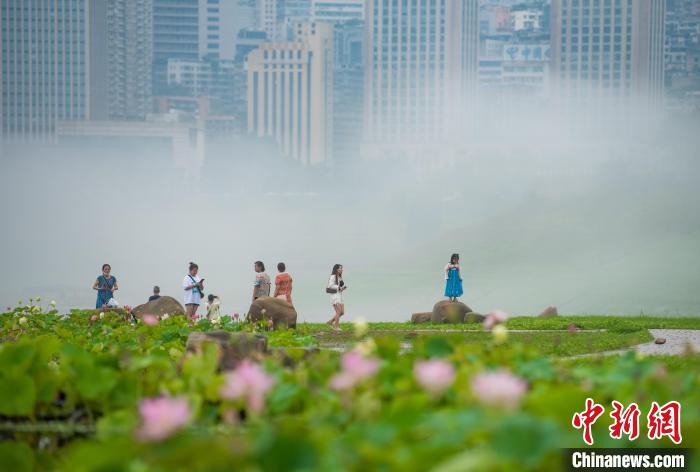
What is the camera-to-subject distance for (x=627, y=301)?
7912 cm

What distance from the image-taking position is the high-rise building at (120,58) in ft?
504

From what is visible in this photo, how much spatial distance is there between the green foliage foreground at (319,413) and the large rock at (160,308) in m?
12.6

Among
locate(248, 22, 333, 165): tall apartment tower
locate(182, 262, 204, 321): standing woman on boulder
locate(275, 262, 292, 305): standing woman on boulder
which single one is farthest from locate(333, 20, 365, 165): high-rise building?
locate(275, 262, 292, 305): standing woman on boulder

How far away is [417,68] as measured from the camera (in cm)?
17175

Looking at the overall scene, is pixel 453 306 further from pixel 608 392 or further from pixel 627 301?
pixel 627 301

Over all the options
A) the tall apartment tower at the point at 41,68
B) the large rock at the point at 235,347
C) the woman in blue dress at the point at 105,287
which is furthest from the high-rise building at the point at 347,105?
the large rock at the point at 235,347

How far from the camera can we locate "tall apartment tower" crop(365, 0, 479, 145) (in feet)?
555

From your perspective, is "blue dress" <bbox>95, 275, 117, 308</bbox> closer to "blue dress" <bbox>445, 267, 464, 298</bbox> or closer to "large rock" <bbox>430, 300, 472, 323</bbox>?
"large rock" <bbox>430, 300, 472, 323</bbox>

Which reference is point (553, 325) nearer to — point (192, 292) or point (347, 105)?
point (192, 292)

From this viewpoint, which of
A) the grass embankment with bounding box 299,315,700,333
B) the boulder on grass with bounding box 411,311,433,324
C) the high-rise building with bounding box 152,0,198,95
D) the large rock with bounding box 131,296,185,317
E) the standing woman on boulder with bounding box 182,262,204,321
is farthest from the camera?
the high-rise building with bounding box 152,0,198,95

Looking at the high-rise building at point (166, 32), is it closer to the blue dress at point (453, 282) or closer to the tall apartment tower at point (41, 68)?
the tall apartment tower at point (41, 68)

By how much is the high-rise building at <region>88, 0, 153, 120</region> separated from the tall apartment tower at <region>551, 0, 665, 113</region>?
2191 inches

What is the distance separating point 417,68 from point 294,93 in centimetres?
1640

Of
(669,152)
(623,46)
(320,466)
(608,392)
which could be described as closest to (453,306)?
(608,392)
